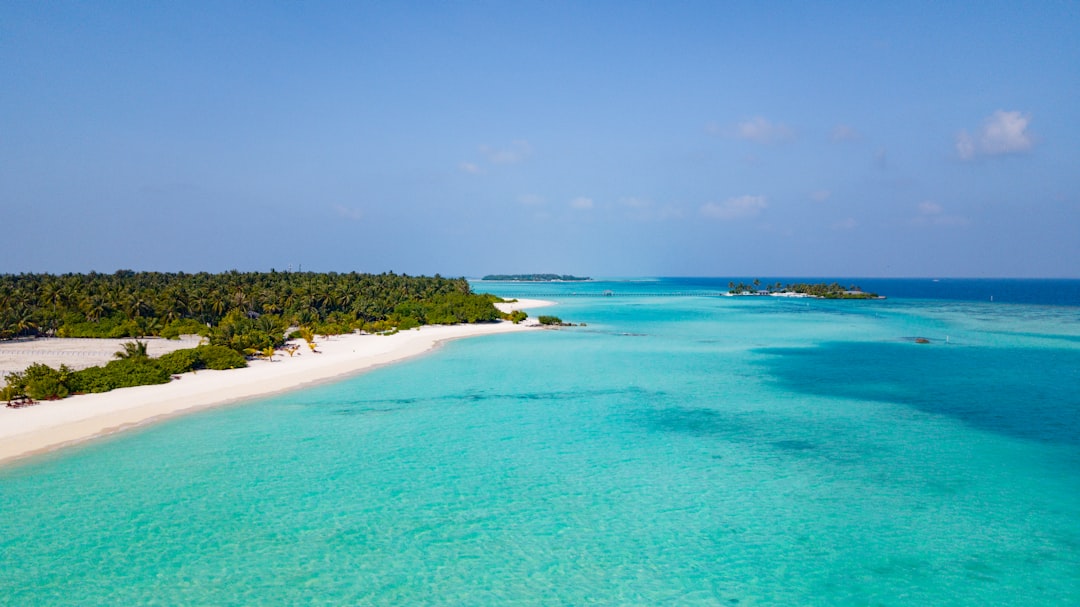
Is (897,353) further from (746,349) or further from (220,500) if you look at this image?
(220,500)

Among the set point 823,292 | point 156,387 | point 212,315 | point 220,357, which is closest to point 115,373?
point 156,387

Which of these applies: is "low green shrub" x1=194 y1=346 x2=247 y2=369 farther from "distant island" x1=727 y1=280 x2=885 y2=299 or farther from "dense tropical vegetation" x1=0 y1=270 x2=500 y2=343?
"distant island" x1=727 y1=280 x2=885 y2=299

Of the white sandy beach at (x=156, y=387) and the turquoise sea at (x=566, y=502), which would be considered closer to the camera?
the turquoise sea at (x=566, y=502)

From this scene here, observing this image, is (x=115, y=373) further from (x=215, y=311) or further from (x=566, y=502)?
(x=215, y=311)

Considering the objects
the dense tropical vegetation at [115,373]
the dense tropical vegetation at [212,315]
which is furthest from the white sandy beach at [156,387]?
the dense tropical vegetation at [212,315]

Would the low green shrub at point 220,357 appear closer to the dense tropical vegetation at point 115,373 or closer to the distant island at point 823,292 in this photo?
the dense tropical vegetation at point 115,373

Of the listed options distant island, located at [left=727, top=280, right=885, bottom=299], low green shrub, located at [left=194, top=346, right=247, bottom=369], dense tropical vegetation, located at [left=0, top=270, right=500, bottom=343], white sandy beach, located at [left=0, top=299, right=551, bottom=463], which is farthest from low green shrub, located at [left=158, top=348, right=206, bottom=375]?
distant island, located at [left=727, top=280, right=885, bottom=299]
